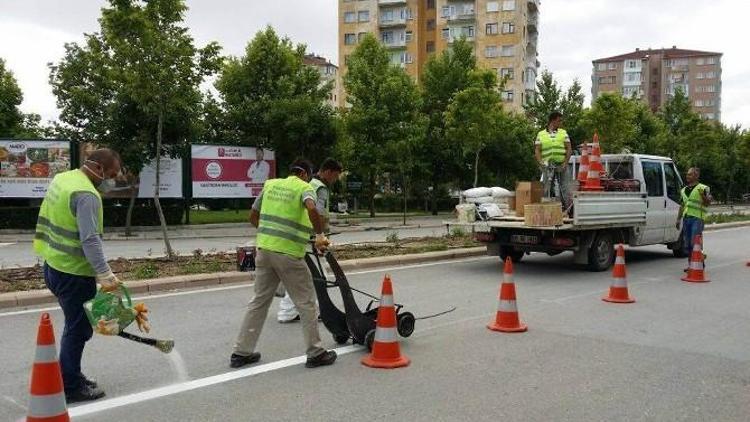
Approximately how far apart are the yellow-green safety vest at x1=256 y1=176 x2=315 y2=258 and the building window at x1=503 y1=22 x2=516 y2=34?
7465 centimetres

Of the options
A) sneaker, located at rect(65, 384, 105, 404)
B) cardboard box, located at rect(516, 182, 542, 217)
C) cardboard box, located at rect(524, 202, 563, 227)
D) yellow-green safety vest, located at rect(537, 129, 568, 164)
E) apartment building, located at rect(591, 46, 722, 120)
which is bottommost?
sneaker, located at rect(65, 384, 105, 404)

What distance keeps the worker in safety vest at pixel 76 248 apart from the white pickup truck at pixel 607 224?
25.9ft

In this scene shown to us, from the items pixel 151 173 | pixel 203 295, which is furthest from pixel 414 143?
pixel 203 295

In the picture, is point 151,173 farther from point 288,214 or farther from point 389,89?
point 288,214

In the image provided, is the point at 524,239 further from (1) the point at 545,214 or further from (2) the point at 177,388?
(2) the point at 177,388

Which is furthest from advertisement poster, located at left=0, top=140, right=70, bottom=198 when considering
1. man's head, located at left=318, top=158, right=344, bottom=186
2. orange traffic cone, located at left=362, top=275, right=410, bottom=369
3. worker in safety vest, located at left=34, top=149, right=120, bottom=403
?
orange traffic cone, located at left=362, top=275, right=410, bottom=369

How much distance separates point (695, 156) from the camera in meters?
47.8

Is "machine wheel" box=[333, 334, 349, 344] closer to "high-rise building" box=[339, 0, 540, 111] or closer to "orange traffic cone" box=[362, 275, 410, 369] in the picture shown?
"orange traffic cone" box=[362, 275, 410, 369]

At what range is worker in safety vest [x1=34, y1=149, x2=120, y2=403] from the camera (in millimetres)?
4520

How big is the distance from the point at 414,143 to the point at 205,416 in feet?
88.1

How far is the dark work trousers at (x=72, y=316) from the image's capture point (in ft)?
15.3

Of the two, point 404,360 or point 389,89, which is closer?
point 404,360

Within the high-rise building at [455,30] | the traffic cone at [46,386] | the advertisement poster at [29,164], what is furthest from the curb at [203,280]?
the high-rise building at [455,30]

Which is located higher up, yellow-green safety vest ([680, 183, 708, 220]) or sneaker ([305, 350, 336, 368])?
yellow-green safety vest ([680, 183, 708, 220])
